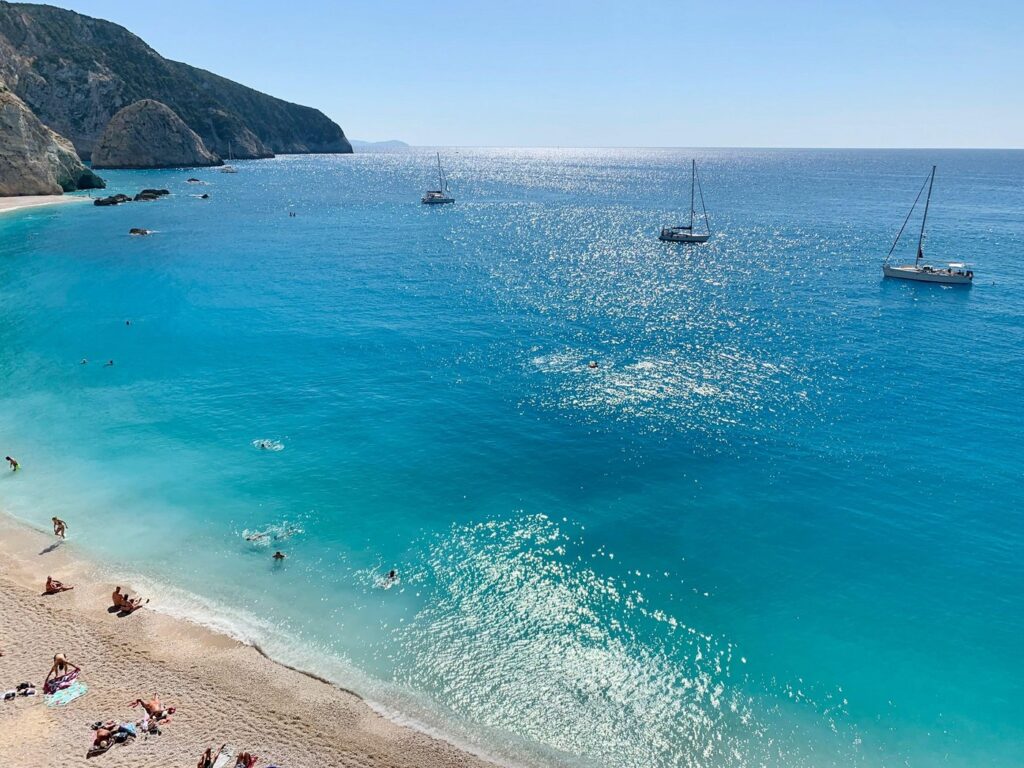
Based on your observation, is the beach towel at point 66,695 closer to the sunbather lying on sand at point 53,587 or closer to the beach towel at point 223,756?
the beach towel at point 223,756

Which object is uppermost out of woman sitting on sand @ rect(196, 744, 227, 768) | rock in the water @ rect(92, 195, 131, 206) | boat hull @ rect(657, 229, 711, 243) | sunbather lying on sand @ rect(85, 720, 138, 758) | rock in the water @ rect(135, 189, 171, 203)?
rock in the water @ rect(135, 189, 171, 203)

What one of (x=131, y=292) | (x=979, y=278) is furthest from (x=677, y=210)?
(x=131, y=292)

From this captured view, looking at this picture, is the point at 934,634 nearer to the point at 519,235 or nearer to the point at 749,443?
the point at 749,443

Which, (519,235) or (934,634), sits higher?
(519,235)

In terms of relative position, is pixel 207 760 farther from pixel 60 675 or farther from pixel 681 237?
pixel 681 237

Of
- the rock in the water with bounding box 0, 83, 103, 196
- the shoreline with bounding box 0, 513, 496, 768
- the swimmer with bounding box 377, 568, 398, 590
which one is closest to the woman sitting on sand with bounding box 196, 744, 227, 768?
the shoreline with bounding box 0, 513, 496, 768

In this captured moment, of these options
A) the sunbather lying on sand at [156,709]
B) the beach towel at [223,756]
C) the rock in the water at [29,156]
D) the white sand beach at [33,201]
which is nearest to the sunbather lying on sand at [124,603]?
the sunbather lying on sand at [156,709]

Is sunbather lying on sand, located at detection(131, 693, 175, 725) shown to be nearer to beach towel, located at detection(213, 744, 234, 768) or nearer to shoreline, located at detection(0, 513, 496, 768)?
shoreline, located at detection(0, 513, 496, 768)
